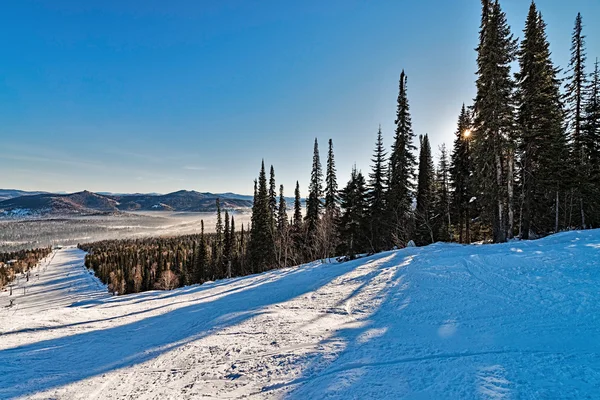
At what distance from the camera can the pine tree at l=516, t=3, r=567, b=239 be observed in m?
18.7

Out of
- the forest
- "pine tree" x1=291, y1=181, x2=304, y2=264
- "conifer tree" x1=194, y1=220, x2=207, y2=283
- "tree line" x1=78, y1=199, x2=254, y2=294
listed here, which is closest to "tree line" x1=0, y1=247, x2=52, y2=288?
"tree line" x1=78, y1=199, x2=254, y2=294

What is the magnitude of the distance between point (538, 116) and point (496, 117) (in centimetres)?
502

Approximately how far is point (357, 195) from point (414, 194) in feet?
18.8

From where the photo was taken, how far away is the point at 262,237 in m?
39.5

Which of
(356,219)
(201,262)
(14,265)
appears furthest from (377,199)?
(14,265)

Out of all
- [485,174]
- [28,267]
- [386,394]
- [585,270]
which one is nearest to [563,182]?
[485,174]

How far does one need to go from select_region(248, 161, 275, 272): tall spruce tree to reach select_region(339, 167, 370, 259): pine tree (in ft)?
38.2

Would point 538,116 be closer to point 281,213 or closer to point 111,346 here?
point 111,346

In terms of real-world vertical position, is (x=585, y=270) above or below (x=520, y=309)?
above

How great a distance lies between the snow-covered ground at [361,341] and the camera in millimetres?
4316

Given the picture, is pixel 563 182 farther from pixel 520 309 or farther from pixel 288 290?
pixel 288 290

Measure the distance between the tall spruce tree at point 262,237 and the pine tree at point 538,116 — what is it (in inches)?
1115

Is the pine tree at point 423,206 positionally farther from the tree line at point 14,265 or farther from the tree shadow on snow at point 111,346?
the tree line at point 14,265

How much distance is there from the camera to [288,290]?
39.6 feet
